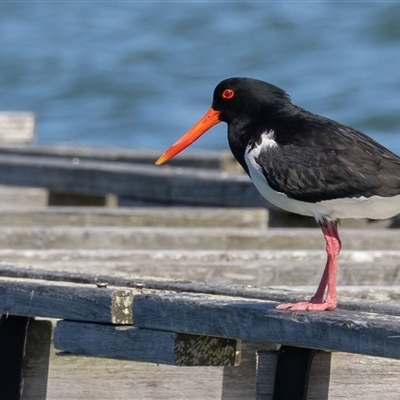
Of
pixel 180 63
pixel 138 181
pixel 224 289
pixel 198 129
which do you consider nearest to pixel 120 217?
pixel 138 181

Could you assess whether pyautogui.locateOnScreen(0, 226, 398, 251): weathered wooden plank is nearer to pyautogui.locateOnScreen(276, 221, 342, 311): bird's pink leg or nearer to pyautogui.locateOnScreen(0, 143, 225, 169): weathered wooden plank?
pyautogui.locateOnScreen(276, 221, 342, 311): bird's pink leg

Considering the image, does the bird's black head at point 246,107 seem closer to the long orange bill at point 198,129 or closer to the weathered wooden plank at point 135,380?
the long orange bill at point 198,129

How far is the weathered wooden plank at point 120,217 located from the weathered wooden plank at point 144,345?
9.31ft

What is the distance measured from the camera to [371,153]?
3.95 m

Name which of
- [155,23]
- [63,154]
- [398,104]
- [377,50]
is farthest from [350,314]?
[155,23]

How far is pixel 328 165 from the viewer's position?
397 cm

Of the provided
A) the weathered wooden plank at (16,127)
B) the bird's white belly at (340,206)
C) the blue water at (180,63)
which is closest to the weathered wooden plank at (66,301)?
the bird's white belly at (340,206)

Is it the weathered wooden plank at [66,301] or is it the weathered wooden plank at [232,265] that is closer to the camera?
the weathered wooden plank at [66,301]

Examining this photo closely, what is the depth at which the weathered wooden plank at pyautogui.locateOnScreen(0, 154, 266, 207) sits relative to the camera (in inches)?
291

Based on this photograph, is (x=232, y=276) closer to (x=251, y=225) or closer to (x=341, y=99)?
(x=251, y=225)

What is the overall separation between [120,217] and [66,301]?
2.91 meters

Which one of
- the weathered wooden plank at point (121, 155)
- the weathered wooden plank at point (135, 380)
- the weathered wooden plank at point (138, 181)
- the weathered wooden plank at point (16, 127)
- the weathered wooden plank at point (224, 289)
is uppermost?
the weathered wooden plank at point (16, 127)

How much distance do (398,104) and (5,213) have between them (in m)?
14.9

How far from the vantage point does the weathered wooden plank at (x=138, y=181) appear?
24.3 ft
